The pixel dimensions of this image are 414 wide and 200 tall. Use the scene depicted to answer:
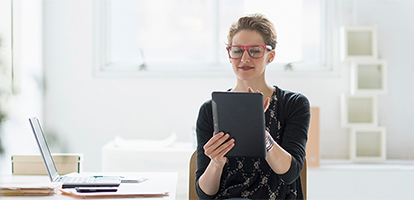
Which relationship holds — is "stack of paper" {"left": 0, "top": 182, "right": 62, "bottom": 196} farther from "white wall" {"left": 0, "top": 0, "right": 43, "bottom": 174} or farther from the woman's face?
"white wall" {"left": 0, "top": 0, "right": 43, "bottom": 174}

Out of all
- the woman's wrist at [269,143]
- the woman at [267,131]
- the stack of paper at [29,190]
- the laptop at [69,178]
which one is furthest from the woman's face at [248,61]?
the stack of paper at [29,190]

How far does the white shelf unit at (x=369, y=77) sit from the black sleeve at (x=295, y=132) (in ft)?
5.50

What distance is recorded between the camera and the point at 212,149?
1.52m

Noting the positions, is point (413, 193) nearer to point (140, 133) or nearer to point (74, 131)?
point (140, 133)

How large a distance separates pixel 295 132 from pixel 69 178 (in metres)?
0.88

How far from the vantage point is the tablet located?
1.46 metres

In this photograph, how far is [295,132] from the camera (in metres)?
1.68

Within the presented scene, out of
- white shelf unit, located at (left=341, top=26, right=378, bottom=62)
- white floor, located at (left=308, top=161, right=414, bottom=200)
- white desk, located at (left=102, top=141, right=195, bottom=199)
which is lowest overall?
white floor, located at (left=308, top=161, right=414, bottom=200)

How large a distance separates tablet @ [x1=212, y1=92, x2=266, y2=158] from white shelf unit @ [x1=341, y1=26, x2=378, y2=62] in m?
2.00

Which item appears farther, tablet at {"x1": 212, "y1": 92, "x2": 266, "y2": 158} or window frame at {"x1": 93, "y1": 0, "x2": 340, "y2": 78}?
window frame at {"x1": 93, "y1": 0, "x2": 340, "y2": 78}

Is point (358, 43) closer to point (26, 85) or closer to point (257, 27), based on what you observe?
point (257, 27)

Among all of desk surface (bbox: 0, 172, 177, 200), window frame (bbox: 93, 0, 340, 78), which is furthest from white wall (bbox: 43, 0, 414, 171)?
desk surface (bbox: 0, 172, 177, 200)

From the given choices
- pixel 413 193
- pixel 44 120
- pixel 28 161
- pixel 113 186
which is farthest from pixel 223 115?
pixel 44 120

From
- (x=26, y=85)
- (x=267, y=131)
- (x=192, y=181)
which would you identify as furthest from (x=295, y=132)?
(x=26, y=85)
